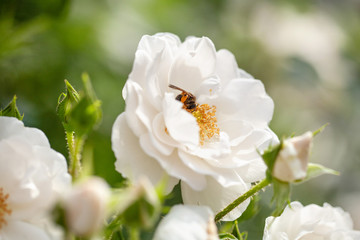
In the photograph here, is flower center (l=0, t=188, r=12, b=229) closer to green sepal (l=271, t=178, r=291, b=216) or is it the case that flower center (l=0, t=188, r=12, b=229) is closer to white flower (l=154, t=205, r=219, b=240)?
white flower (l=154, t=205, r=219, b=240)

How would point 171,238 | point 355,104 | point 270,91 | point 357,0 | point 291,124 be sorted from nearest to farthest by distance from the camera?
point 171,238, point 355,104, point 291,124, point 270,91, point 357,0

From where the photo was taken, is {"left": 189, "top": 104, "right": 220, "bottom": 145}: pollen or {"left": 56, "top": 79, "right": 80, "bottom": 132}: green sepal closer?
{"left": 56, "top": 79, "right": 80, "bottom": 132}: green sepal

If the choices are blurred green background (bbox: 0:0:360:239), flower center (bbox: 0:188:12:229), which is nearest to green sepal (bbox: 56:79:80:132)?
flower center (bbox: 0:188:12:229)

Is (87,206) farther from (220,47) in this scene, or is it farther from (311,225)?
(220,47)

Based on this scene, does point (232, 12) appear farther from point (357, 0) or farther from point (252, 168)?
point (252, 168)

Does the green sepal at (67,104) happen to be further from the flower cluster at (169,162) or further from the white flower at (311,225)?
the white flower at (311,225)

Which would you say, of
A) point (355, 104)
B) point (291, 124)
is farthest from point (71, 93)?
point (291, 124)

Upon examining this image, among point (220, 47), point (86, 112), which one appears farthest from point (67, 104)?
point (220, 47)
